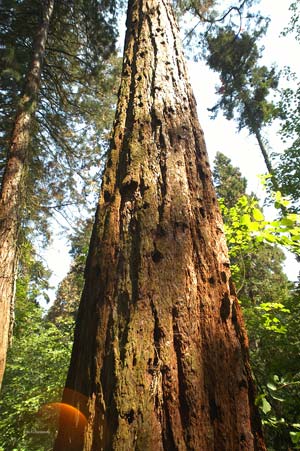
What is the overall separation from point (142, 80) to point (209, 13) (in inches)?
418

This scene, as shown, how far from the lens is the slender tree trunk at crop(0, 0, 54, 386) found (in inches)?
187

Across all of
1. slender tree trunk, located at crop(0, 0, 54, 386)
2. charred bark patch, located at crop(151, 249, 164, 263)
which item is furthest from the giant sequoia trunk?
slender tree trunk, located at crop(0, 0, 54, 386)

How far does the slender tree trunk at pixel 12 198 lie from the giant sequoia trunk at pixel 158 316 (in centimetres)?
405

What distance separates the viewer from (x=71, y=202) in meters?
9.52

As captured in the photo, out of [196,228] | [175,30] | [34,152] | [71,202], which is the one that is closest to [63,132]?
[34,152]

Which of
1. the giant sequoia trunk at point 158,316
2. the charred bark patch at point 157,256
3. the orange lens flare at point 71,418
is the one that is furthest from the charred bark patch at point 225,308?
the orange lens flare at point 71,418

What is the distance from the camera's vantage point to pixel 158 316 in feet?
3.48

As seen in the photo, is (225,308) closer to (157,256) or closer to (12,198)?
(157,256)

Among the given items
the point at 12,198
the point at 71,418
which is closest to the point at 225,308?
the point at 71,418

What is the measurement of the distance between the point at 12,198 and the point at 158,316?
521 centimetres

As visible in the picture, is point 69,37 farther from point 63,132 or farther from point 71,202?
point 71,202

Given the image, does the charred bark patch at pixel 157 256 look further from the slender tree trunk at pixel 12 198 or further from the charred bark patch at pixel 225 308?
the slender tree trunk at pixel 12 198

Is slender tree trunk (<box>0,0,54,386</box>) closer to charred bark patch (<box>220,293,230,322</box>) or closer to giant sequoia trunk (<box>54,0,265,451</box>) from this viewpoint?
giant sequoia trunk (<box>54,0,265,451</box>)

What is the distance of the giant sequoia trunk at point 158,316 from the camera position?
90cm
